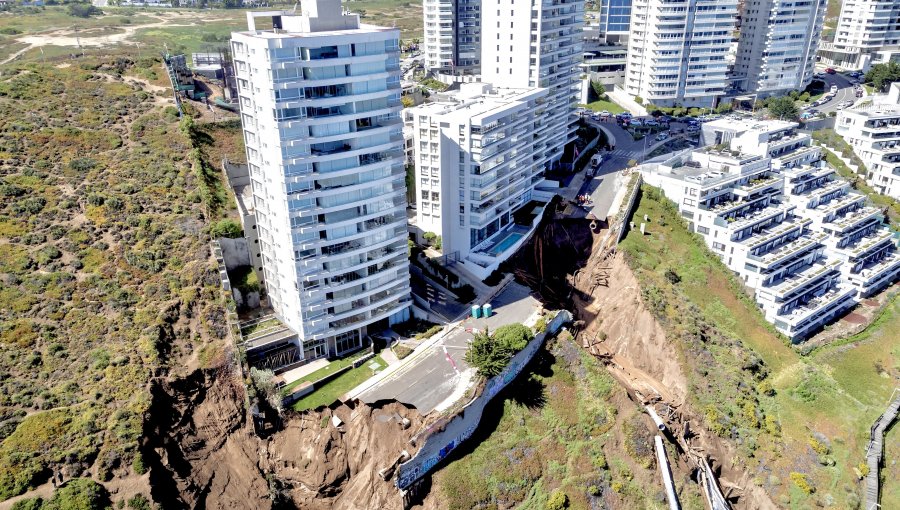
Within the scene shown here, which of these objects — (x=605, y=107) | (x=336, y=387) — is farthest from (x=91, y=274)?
(x=605, y=107)

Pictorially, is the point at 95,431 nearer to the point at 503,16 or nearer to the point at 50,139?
the point at 50,139

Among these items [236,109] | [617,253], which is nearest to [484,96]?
[617,253]

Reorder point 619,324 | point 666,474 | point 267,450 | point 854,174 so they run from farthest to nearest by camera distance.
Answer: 1. point 854,174
2. point 619,324
3. point 666,474
4. point 267,450

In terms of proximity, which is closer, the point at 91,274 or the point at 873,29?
the point at 91,274

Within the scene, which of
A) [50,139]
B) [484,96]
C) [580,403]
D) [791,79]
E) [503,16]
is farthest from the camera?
[791,79]

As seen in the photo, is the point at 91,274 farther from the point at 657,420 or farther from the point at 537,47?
the point at 537,47

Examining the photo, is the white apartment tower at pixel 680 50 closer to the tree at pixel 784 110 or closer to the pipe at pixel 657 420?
the tree at pixel 784 110
